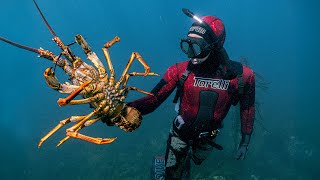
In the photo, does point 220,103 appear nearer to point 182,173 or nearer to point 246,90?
Result: point 246,90

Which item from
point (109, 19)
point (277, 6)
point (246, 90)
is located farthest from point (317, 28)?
point (246, 90)

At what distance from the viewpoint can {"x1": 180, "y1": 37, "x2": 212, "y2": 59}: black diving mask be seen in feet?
12.9

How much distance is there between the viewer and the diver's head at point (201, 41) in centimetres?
395

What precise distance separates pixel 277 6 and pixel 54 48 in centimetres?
8672

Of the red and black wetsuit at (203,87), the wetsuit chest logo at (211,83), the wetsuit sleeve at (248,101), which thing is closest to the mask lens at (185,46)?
the red and black wetsuit at (203,87)

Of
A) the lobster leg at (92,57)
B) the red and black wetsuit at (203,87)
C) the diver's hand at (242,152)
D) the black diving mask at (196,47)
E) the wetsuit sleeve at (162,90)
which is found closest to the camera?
the lobster leg at (92,57)

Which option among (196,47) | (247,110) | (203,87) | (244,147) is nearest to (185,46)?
(196,47)

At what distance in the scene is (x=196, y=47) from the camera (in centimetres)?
395

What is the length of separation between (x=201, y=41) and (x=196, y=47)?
0.11m

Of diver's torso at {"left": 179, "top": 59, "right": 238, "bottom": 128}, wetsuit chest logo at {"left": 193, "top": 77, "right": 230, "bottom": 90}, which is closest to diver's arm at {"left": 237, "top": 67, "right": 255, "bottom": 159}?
diver's torso at {"left": 179, "top": 59, "right": 238, "bottom": 128}

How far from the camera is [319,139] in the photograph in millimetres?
15664

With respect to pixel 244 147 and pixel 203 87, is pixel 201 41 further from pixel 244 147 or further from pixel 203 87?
pixel 244 147

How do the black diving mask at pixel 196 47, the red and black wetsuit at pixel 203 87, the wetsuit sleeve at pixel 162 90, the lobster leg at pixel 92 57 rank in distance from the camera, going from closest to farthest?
the lobster leg at pixel 92 57 < the black diving mask at pixel 196 47 < the wetsuit sleeve at pixel 162 90 < the red and black wetsuit at pixel 203 87

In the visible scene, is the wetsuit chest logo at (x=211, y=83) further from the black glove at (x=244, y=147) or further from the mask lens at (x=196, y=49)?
the black glove at (x=244, y=147)
